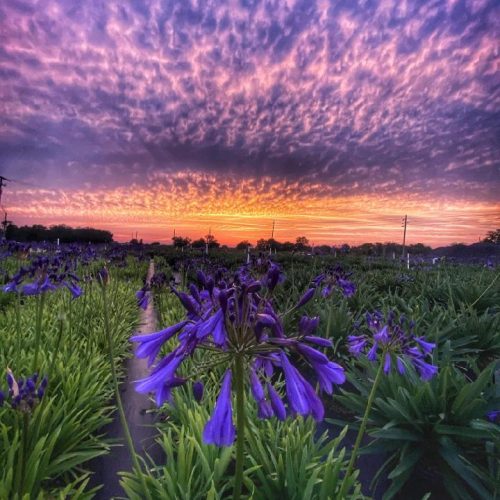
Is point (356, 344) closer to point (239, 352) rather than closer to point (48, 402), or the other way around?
point (239, 352)

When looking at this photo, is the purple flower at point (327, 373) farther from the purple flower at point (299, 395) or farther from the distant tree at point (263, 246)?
the distant tree at point (263, 246)

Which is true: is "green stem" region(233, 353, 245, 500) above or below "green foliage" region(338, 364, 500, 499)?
above

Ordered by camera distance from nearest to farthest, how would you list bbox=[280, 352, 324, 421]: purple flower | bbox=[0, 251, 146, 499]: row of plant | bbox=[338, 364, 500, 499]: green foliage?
bbox=[280, 352, 324, 421]: purple flower
bbox=[0, 251, 146, 499]: row of plant
bbox=[338, 364, 500, 499]: green foliage

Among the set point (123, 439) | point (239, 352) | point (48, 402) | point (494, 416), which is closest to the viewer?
point (239, 352)

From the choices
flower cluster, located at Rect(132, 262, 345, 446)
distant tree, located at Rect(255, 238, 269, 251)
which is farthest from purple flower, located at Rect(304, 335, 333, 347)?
distant tree, located at Rect(255, 238, 269, 251)

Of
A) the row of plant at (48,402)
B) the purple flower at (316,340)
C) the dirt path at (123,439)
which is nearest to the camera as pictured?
the purple flower at (316,340)

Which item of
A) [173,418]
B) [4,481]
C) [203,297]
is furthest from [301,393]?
[173,418]

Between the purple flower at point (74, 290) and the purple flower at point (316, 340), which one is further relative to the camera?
the purple flower at point (74, 290)

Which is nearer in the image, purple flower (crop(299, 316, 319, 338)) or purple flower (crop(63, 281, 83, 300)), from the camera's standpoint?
purple flower (crop(299, 316, 319, 338))

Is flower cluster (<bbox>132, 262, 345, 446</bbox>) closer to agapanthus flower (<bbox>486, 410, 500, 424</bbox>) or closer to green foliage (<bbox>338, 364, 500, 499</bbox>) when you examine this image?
green foliage (<bbox>338, 364, 500, 499</bbox>)

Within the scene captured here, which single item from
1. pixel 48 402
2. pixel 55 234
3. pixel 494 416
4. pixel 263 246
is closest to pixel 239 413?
pixel 494 416

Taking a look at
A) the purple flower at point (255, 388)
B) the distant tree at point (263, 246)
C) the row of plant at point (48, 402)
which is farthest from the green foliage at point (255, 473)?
the distant tree at point (263, 246)

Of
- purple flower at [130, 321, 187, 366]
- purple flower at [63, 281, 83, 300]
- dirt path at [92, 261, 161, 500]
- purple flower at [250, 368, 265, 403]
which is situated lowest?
dirt path at [92, 261, 161, 500]

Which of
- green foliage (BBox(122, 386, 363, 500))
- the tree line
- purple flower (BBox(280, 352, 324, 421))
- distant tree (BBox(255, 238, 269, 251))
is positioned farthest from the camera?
the tree line
